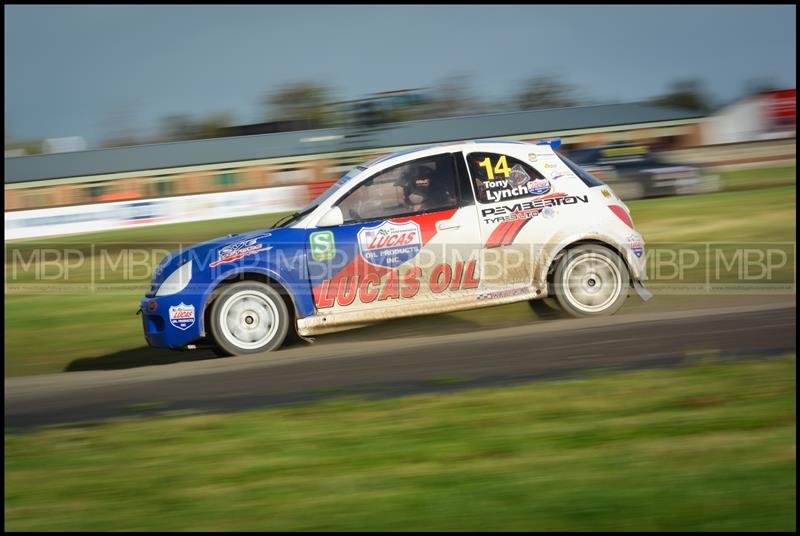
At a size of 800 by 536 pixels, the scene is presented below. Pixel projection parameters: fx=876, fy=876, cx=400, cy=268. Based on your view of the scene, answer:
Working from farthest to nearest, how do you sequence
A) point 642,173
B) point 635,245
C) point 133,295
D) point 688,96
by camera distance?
point 688,96 < point 642,173 < point 133,295 < point 635,245

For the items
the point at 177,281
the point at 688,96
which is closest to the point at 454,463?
the point at 177,281

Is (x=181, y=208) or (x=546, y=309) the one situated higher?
(x=181, y=208)

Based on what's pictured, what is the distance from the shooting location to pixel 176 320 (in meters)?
7.79

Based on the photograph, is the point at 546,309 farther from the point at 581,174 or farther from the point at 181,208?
the point at 181,208

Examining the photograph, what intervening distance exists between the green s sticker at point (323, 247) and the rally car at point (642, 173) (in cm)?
1602

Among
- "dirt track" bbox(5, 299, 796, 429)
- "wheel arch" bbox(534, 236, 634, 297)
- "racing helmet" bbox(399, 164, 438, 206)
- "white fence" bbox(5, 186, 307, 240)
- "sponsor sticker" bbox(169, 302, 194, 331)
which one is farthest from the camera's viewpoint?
"white fence" bbox(5, 186, 307, 240)

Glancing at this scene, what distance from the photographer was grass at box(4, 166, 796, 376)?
30.8 ft

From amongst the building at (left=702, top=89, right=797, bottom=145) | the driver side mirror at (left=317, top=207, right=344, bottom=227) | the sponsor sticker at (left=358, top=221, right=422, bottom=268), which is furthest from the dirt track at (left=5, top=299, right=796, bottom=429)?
the building at (left=702, top=89, right=797, bottom=145)

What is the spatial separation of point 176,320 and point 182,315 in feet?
0.25

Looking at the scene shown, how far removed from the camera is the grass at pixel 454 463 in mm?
3936

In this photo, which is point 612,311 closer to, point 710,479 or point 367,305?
point 367,305

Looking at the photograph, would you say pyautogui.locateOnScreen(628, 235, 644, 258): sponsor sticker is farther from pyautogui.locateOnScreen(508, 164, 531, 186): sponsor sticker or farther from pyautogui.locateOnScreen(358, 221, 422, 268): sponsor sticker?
pyautogui.locateOnScreen(358, 221, 422, 268): sponsor sticker

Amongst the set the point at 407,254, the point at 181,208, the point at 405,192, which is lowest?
the point at 407,254

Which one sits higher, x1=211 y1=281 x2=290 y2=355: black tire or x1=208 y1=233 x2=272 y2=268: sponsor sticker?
x1=208 y1=233 x2=272 y2=268: sponsor sticker
